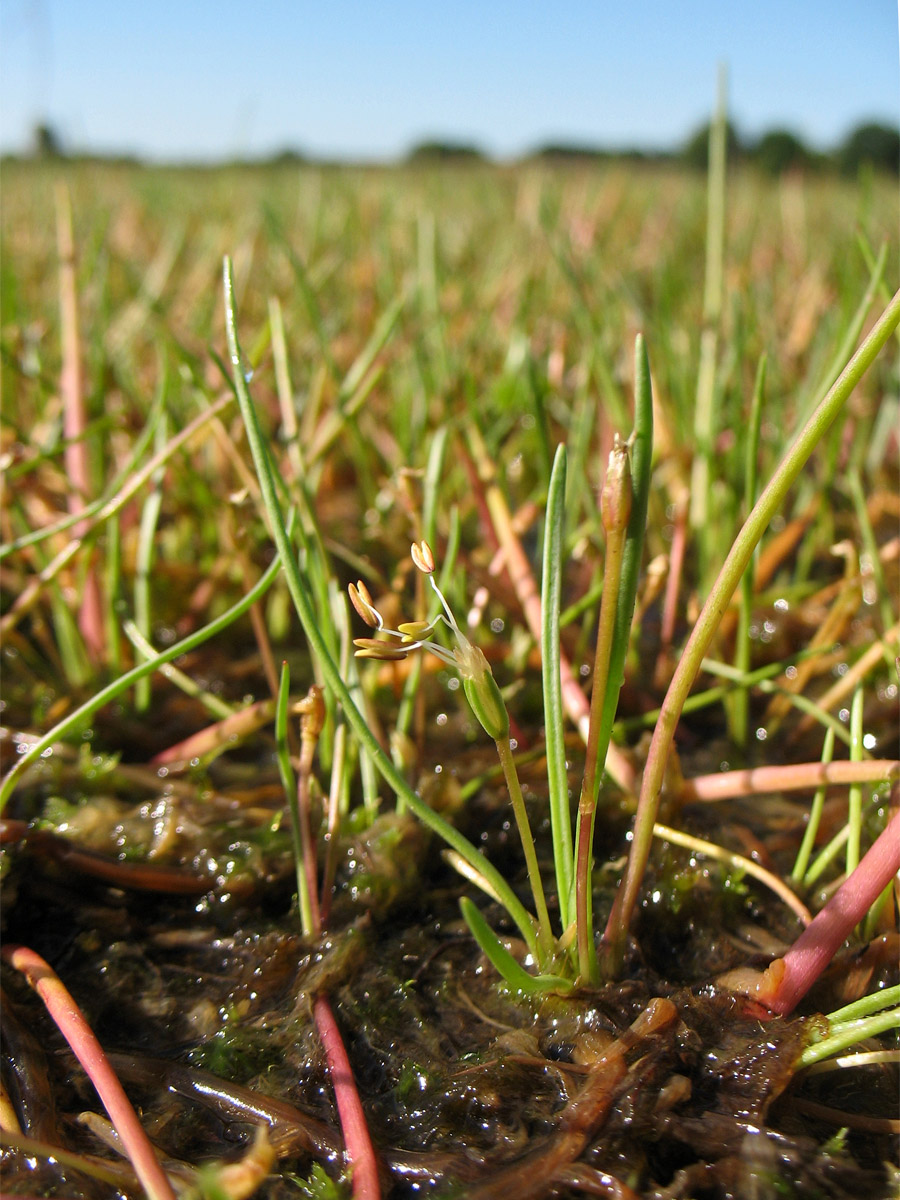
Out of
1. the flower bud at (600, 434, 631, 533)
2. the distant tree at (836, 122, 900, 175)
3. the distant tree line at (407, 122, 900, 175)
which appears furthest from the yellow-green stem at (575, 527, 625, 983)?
the distant tree at (836, 122, 900, 175)

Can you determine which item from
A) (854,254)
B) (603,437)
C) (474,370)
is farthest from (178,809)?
(854,254)

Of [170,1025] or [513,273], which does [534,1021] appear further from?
[513,273]

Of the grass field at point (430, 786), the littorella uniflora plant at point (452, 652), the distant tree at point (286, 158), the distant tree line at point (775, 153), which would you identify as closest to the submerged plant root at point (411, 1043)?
the grass field at point (430, 786)

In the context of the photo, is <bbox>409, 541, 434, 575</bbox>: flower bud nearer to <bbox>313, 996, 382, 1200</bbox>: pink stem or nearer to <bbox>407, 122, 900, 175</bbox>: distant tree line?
<bbox>313, 996, 382, 1200</bbox>: pink stem

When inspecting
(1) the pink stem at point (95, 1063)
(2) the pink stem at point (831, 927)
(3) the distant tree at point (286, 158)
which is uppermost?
(3) the distant tree at point (286, 158)

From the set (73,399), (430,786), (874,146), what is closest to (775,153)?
(874,146)

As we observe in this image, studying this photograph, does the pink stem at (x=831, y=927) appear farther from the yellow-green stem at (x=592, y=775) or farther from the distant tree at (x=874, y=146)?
the distant tree at (x=874, y=146)
